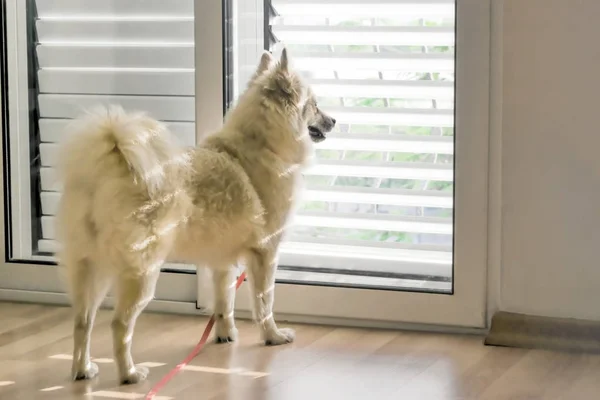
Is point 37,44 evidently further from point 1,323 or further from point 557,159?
point 557,159

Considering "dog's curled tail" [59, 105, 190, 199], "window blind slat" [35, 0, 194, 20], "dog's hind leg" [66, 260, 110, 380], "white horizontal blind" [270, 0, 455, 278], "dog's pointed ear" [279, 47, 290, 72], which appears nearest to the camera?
"dog's curled tail" [59, 105, 190, 199]

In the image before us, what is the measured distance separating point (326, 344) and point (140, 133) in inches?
37.3

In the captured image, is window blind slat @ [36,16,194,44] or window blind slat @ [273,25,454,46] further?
window blind slat @ [36,16,194,44]

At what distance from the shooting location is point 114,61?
3.36 m

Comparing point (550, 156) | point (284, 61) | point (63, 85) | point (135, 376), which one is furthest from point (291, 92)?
point (63, 85)

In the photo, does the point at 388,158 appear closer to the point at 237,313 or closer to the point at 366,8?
the point at 366,8

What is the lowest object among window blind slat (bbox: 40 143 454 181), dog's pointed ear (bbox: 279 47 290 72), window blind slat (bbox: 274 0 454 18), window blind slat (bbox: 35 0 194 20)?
window blind slat (bbox: 40 143 454 181)

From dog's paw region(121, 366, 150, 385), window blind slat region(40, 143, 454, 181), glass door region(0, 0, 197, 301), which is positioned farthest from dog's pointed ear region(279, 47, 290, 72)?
dog's paw region(121, 366, 150, 385)

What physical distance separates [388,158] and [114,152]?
104 cm

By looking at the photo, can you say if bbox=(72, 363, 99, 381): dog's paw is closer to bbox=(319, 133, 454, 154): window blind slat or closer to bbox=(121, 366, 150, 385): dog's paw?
bbox=(121, 366, 150, 385): dog's paw

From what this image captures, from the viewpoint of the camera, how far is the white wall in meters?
2.80

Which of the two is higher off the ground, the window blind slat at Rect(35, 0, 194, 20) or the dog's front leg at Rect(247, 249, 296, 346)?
the window blind slat at Rect(35, 0, 194, 20)

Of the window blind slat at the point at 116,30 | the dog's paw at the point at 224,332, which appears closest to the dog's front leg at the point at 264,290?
the dog's paw at the point at 224,332

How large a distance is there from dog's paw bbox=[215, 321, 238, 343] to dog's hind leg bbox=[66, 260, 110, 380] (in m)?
0.46
